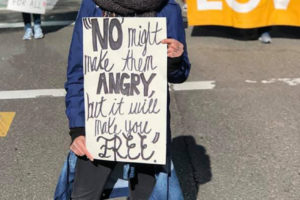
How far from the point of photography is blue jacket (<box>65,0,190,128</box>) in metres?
1.94

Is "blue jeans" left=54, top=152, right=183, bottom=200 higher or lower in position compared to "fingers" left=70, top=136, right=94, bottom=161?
lower

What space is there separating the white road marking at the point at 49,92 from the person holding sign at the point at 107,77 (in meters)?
2.80

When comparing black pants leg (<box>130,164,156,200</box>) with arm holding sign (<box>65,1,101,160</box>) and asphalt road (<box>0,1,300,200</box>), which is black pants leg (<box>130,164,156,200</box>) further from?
asphalt road (<box>0,1,300,200</box>)

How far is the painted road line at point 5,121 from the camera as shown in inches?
157

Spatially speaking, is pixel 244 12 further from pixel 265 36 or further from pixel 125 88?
pixel 125 88

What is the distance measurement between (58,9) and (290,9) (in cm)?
472

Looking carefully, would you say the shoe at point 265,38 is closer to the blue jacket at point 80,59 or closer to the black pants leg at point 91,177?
the blue jacket at point 80,59

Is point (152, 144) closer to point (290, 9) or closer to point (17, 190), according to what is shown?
point (17, 190)

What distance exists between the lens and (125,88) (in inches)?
74.1

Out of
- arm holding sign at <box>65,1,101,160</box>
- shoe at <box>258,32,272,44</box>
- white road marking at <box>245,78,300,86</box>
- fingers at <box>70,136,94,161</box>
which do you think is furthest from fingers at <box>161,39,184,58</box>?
shoe at <box>258,32,272,44</box>

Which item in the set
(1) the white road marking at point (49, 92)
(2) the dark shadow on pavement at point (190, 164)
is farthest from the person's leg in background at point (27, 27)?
(2) the dark shadow on pavement at point (190, 164)

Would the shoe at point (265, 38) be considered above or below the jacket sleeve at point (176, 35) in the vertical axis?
below

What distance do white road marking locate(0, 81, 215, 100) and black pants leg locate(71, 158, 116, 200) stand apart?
279cm

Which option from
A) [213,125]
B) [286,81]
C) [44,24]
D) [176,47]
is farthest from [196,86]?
[44,24]
